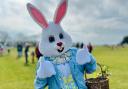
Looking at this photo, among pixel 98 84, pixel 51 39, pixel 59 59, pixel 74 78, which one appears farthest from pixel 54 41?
pixel 98 84

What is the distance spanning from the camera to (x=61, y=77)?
10773mm

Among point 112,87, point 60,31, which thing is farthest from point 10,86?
point 60,31

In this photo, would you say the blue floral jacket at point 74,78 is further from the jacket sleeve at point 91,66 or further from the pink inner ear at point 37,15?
the pink inner ear at point 37,15

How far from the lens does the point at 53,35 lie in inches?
434

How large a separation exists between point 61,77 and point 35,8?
1.55 meters

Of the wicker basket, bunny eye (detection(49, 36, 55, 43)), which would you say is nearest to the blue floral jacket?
the wicker basket

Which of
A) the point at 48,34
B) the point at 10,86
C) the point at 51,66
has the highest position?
the point at 48,34

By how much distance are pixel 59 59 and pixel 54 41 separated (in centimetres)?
40

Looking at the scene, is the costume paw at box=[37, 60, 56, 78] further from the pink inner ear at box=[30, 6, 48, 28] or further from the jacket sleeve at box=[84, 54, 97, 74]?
the pink inner ear at box=[30, 6, 48, 28]

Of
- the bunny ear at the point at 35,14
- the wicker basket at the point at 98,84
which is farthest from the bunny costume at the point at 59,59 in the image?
the wicker basket at the point at 98,84

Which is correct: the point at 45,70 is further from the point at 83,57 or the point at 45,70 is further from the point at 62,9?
the point at 62,9

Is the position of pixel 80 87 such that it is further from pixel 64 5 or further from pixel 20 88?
pixel 20 88

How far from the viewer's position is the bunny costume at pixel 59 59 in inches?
423

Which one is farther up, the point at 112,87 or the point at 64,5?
the point at 64,5
